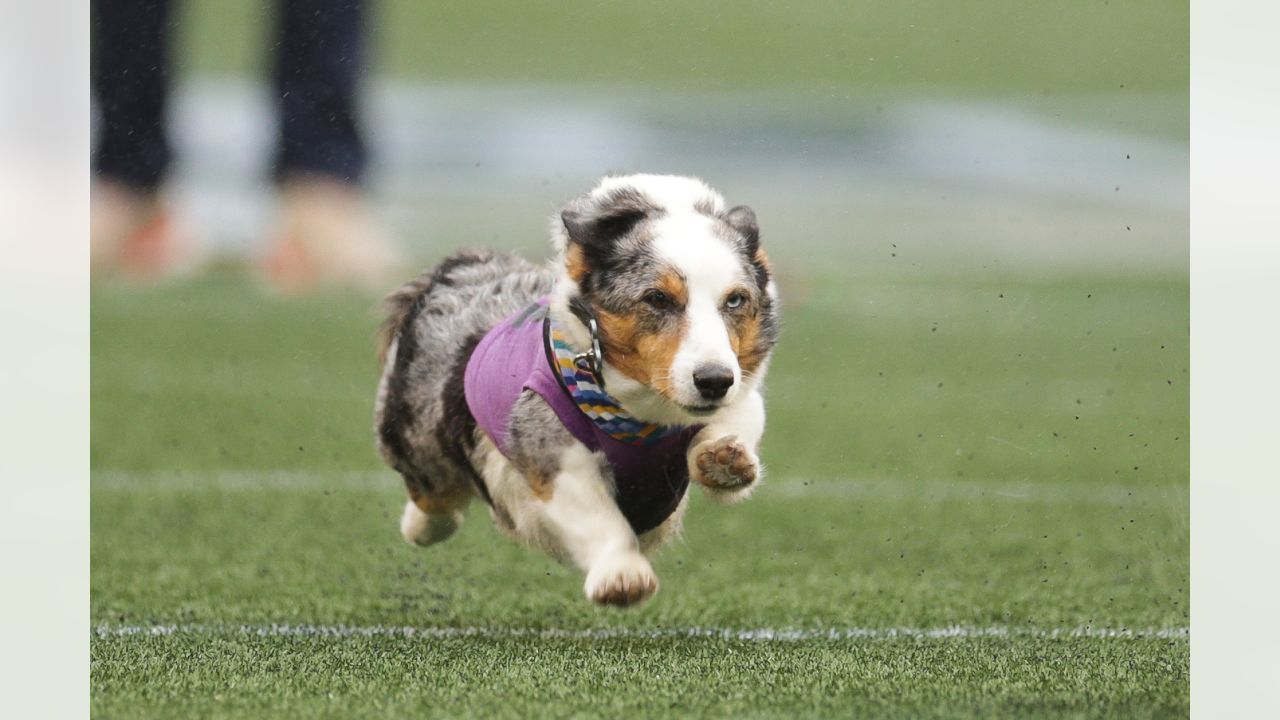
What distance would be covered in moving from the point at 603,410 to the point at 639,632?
641 mm

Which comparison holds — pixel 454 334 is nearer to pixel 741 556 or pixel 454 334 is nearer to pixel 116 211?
pixel 741 556

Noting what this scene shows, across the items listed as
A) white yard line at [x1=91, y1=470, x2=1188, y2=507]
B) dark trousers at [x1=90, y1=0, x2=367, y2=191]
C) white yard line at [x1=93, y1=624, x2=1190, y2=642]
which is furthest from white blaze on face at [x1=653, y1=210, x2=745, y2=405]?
white yard line at [x1=91, y1=470, x2=1188, y2=507]

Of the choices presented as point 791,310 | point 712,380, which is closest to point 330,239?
point 791,310

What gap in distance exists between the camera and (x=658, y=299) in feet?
9.32

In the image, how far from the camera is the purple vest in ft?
9.87

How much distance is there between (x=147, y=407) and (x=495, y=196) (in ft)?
11.3

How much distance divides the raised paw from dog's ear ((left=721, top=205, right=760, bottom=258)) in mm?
349

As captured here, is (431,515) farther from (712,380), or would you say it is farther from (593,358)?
(712,380)

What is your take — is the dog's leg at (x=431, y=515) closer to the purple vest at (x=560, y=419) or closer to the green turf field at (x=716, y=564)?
the green turf field at (x=716, y=564)

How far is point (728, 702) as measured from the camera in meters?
2.80

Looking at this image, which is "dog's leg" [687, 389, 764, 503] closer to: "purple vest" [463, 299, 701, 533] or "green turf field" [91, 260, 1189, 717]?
"purple vest" [463, 299, 701, 533]

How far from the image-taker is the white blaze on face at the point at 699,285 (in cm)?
273

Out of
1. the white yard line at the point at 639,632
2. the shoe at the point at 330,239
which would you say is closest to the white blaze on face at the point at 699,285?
the white yard line at the point at 639,632
